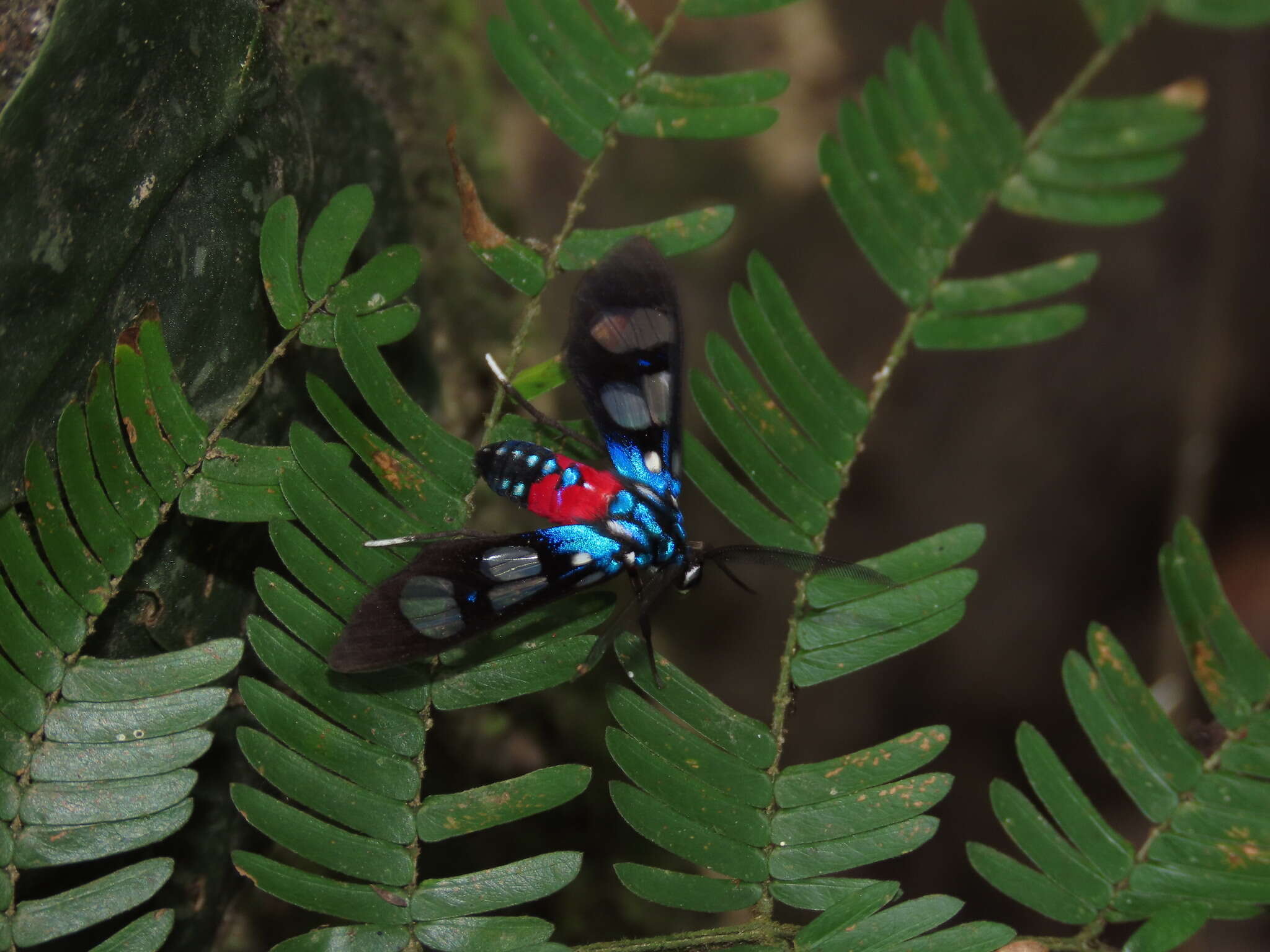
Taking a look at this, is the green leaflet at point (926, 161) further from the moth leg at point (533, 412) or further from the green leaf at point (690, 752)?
the green leaf at point (690, 752)

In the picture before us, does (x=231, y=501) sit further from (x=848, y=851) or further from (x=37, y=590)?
(x=848, y=851)

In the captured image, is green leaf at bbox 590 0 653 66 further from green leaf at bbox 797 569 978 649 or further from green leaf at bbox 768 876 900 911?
green leaf at bbox 768 876 900 911

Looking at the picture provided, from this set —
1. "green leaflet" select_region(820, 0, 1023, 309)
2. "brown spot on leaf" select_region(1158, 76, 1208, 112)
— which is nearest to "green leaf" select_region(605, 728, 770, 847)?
"green leaflet" select_region(820, 0, 1023, 309)

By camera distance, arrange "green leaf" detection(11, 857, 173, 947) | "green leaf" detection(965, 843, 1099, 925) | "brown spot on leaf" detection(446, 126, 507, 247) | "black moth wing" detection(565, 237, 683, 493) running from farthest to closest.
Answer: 1. "black moth wing" detection(565, 237, 683, 493)
2. "brown spot on leaf" detection(446, 126, 507, 247)
3. "green leaf" detection(965, 843, 1099, 925)
4. "green leaf" detection(11, 857, 173, 947)

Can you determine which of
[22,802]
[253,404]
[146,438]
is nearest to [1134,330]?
[253,404]

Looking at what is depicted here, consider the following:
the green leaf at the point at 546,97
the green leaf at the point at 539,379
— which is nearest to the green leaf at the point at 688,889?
Result: the green leaf at the point at 539,379

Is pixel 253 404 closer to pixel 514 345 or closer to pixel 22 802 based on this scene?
pixel 514 345
